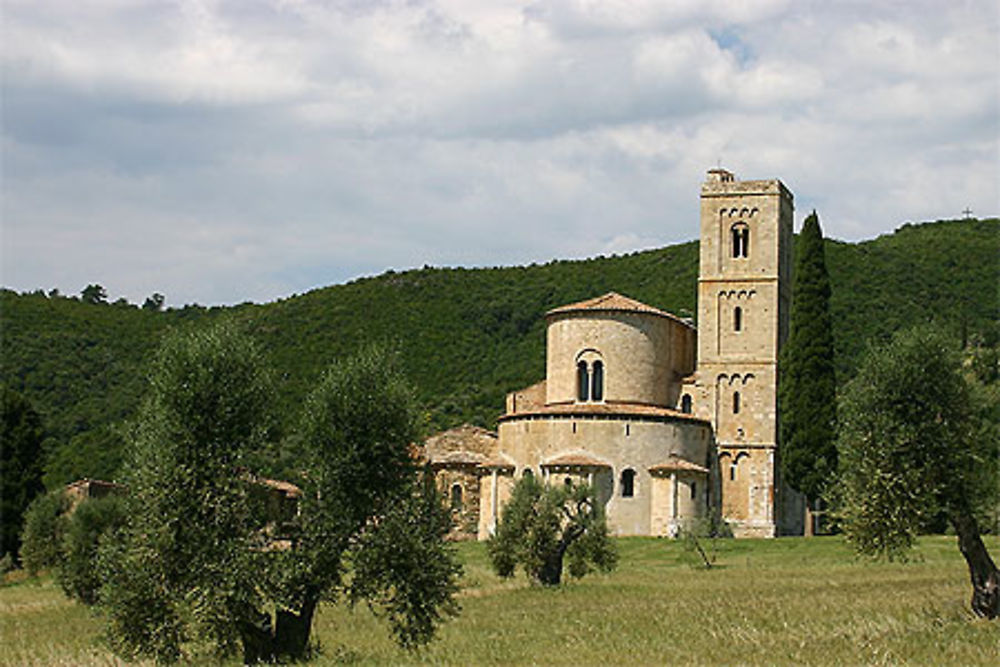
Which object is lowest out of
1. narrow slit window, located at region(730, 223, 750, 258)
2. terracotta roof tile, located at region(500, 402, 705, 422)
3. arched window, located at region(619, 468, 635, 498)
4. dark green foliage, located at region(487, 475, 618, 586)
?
dark green foliage, located at region(487, 475, 618, 586)

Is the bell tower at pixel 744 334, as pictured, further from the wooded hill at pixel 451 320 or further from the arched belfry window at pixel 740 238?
the wooded hill at pixel 451 320

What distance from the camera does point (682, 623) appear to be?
930 inches

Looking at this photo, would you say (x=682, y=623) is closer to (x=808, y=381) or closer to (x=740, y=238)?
(x=808, y=381)

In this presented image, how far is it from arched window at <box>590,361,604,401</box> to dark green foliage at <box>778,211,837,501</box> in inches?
298

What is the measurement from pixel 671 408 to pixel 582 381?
171 inches

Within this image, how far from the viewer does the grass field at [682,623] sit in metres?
19.1


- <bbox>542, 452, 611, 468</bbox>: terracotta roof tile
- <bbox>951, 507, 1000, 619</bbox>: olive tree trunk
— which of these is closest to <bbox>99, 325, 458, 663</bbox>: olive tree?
<bbox>951, 507, 1000, 619</bbox>: olive tree trunk

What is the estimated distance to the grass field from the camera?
19.1 m

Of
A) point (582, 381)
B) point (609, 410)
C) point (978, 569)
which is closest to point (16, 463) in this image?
point (582, 381)

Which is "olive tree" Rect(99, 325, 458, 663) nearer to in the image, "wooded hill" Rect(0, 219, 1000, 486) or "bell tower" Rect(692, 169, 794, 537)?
"bell tower" Rect(692, 169, 794, 537)

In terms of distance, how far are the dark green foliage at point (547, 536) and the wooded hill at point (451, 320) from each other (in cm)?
3377

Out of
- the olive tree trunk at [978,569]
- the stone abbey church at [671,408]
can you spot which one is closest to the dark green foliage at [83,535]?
the stone abbey church at [671,408]

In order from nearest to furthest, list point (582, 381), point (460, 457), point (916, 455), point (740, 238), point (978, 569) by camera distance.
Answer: point (978, 569)
point (916, 455)
point (582, 381)
point (460, 457)
point (740, 238)

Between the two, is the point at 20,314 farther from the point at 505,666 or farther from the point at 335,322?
the point at 505,666
